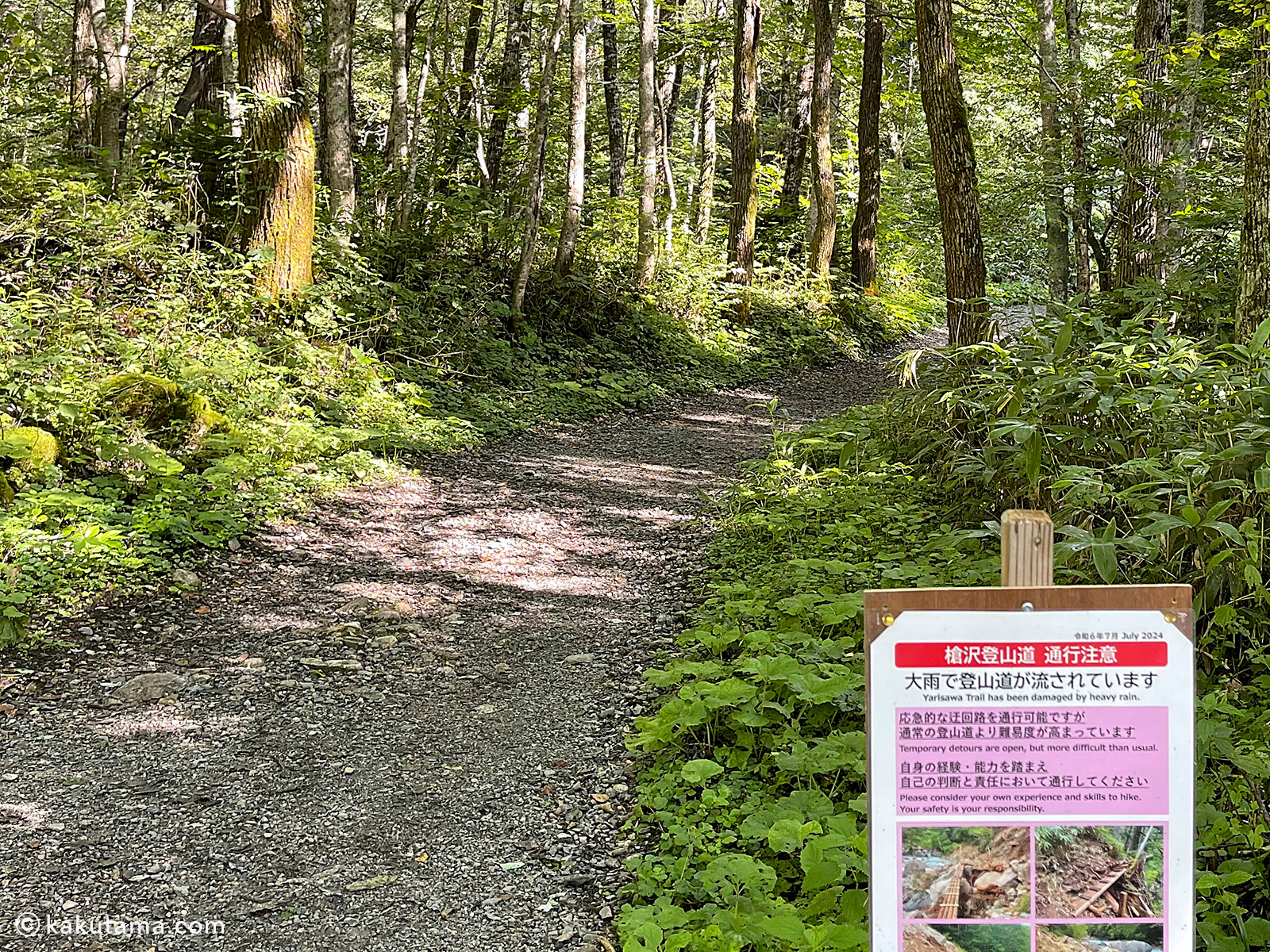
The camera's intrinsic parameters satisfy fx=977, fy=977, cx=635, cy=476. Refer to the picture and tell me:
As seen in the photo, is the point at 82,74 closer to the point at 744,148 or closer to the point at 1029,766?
the point at 744,148

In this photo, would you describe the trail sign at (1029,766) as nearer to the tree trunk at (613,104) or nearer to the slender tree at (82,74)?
the slender tree at (82,74)

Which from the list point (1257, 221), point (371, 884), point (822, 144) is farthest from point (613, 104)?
point (371, 884)

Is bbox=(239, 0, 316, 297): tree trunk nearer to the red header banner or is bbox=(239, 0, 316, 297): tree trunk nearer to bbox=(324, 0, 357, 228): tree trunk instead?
bbox=(324, 0, 357, 228): tree trunk

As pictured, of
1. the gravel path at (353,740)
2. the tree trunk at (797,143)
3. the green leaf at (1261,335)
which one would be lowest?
the gravel path at (353,740)

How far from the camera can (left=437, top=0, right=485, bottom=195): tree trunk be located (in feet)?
48.9

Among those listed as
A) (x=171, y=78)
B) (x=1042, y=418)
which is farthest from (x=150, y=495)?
(x=171, y=78)

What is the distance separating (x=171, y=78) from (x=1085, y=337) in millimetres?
16089

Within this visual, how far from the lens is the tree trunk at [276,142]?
9.75m

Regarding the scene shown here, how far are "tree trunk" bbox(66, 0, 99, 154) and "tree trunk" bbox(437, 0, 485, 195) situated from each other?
4.41m

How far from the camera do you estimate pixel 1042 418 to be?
5617mm

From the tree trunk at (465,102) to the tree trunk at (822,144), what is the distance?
5.89 m

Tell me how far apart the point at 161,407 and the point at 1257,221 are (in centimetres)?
741

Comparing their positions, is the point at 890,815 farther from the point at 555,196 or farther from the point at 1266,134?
the point at 555,196

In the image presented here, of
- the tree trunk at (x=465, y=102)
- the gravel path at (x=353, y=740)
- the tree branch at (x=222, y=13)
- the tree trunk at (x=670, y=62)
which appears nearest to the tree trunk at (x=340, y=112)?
the tree branch at (x=222, y=13)
